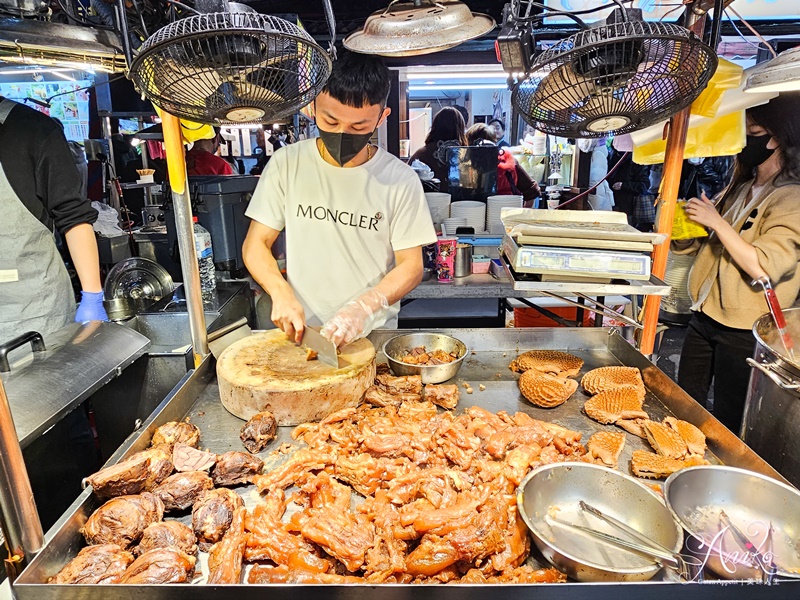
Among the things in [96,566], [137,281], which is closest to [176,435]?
[96,566]

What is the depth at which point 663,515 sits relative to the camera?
1.58 m

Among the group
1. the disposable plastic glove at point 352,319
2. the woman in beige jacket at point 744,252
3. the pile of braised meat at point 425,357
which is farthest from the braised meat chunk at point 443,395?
the woman in beige jacket at point 744,252

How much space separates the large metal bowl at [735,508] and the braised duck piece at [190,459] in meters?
1.63

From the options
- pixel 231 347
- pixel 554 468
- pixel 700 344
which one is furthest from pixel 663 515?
pixel 700 344

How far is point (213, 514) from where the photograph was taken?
5.41 ft

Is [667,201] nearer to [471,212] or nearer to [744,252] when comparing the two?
[744,252]

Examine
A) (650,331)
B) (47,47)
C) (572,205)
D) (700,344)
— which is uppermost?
(47,47)

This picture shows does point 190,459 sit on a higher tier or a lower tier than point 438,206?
lower

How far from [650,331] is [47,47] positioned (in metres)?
3.05

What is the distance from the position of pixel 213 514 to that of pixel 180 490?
0.18 metres

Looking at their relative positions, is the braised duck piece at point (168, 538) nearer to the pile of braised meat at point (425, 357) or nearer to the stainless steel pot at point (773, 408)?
the pile of braised meat at point (425, 357)

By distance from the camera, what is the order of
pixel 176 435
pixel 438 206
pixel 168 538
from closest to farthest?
pixel 168 538, pixel 176 435, pixel 438 206

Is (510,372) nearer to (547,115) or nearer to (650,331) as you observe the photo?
(650,331)

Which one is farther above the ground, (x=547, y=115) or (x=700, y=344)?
(x=547, y=115)
